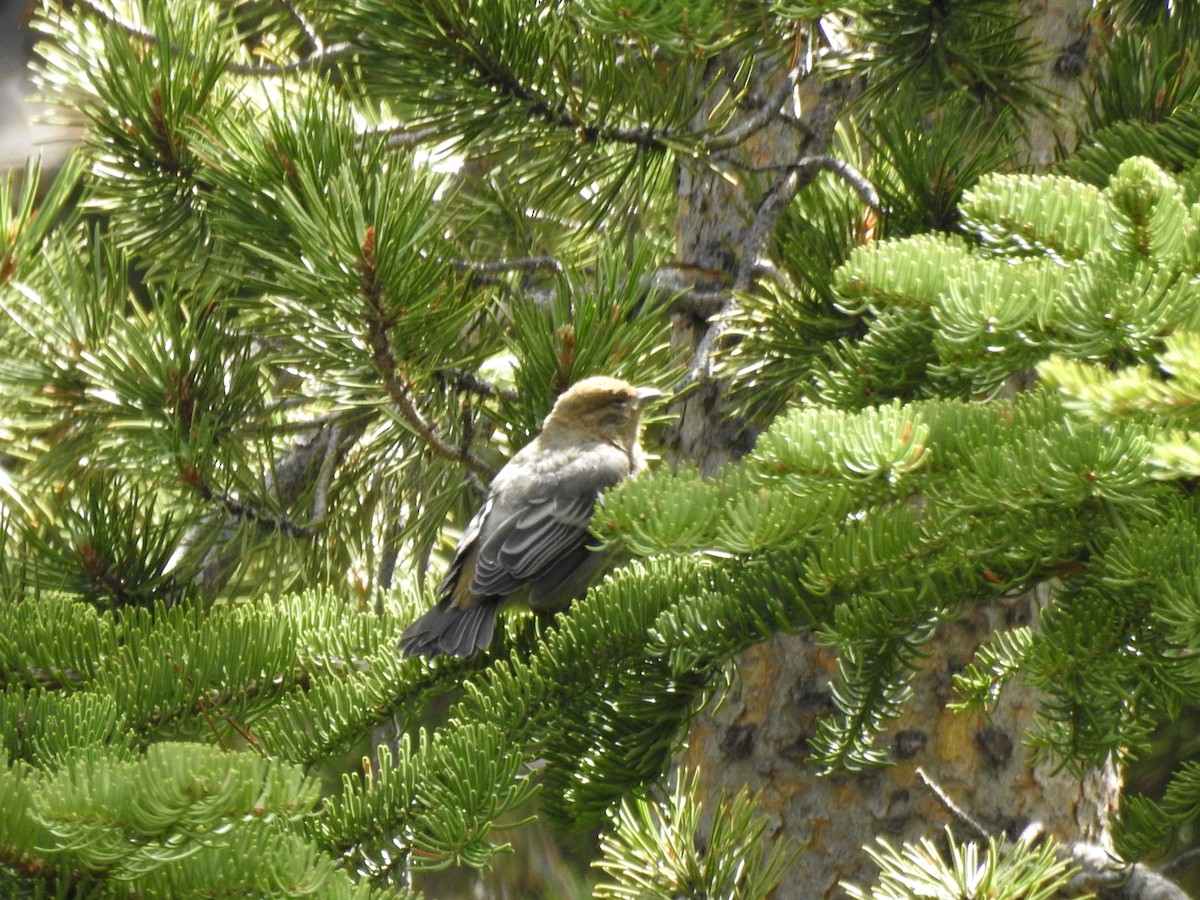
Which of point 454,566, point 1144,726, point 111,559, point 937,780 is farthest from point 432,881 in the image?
point 1144,726

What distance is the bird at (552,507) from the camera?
3.71 m

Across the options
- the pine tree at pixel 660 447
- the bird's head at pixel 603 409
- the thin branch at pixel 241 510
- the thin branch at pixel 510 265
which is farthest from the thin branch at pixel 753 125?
the thin branch at pixel 241 510

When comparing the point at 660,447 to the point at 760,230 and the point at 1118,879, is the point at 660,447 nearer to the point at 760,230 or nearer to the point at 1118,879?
the point at 760,230

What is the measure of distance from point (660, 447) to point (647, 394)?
1.05m

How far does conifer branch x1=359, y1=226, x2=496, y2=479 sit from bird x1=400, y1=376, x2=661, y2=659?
369 millimetres

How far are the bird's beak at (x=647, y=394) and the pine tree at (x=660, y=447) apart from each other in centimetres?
12

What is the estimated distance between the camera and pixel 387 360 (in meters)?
2.72

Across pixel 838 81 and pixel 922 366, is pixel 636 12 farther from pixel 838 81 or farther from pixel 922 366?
pixel 838 81

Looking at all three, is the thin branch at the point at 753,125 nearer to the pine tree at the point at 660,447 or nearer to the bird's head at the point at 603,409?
the pine tree at the point at 660,447

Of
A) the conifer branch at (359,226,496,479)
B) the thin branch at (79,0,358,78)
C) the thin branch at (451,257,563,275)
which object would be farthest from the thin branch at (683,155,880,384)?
the thin branch at (79,0,358,78)

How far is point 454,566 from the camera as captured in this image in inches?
153

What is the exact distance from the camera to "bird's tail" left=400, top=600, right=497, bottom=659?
9.24ft

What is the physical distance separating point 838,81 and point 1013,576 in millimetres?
2298

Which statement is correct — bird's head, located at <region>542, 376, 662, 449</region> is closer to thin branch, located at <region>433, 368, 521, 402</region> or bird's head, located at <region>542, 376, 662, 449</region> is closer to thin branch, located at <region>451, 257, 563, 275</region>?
thin branch, located at <region>433, 368, 521, 402</region>
